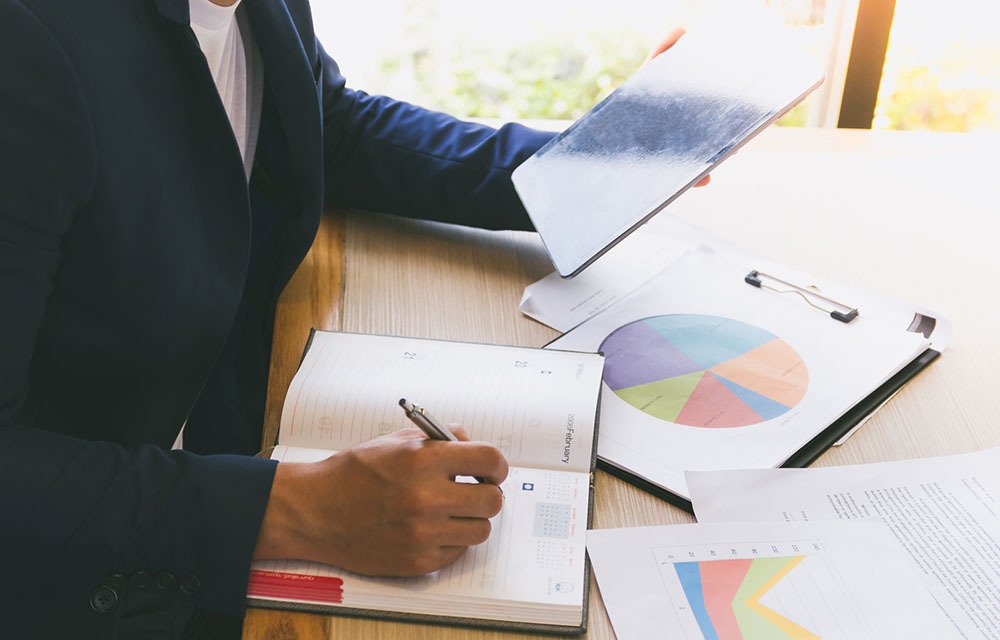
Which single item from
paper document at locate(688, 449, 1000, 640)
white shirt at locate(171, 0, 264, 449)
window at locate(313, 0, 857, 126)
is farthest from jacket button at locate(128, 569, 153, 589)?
window at locate(313, 0, 857, 126)

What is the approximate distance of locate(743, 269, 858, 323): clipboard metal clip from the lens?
910mm

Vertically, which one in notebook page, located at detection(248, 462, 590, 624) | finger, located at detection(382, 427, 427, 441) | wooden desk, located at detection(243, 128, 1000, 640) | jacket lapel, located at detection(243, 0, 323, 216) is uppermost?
jacket lapel, located at detection(243, 0, 323, 216)

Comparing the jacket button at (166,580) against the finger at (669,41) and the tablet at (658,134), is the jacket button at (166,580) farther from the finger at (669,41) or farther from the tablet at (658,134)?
the finger at (669,41)

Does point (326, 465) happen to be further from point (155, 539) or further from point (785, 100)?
point (785, 100)

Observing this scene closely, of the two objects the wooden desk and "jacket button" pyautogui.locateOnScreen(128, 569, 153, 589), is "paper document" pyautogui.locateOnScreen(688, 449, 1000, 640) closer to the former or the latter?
the wooden desk

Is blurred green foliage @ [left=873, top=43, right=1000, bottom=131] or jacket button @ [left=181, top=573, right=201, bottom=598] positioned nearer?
jacket button @ [left=181, top=573, right=201, bottom=598]

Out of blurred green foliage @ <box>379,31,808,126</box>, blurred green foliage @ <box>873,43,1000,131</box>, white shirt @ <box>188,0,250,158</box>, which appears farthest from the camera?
blurred green foliage @ <box>379,31,808,126</box>

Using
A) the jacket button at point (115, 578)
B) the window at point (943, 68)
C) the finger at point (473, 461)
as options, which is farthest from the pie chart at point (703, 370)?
the window at point (943, 68)

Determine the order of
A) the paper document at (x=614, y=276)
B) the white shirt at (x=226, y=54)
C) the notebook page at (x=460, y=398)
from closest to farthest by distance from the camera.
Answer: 1. the notebook page at (x=460, y=398)
2. the white shirt at (x=226, y=54)
3. the paper document at (x=614, y=276)

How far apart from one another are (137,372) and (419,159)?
451mm

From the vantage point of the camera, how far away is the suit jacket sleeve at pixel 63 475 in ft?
1.96

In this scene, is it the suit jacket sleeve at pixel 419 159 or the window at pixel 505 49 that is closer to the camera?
the suit jacket sleeve at pixel 419 159

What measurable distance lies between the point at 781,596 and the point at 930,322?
1.47 ft

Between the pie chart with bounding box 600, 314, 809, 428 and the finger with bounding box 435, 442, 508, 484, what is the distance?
206 mm
